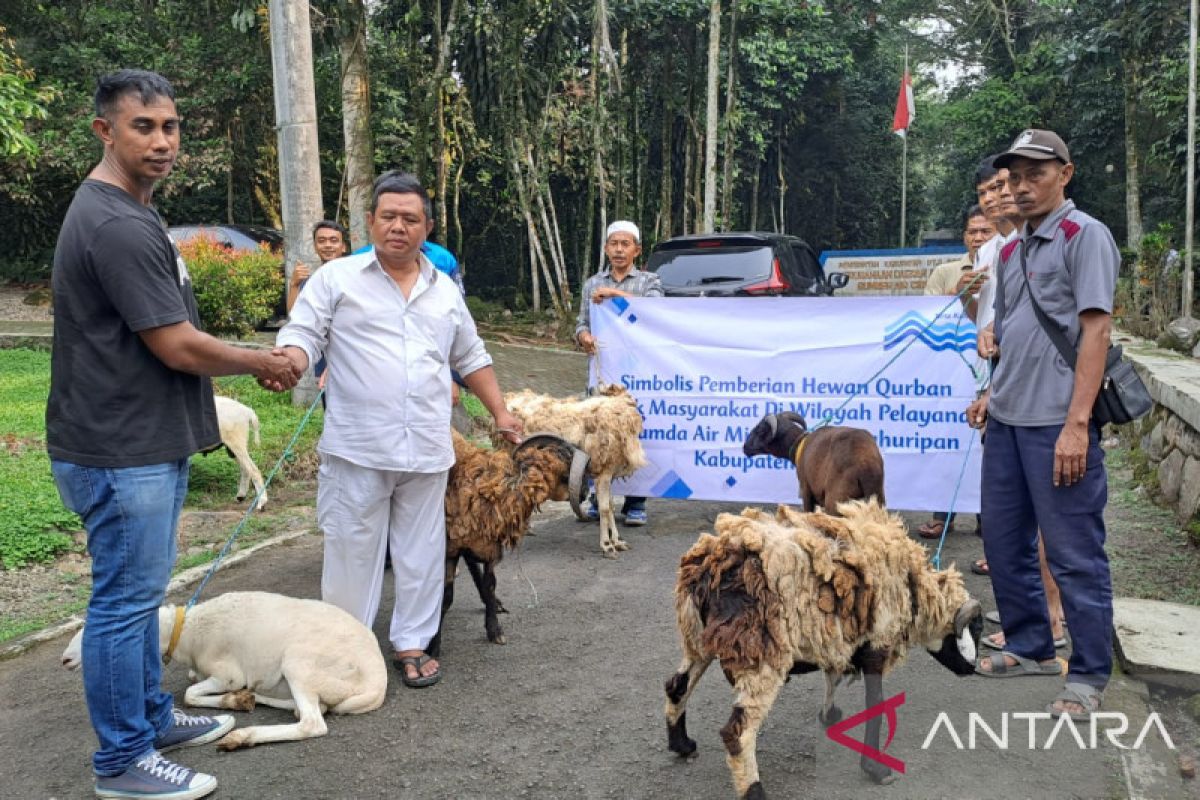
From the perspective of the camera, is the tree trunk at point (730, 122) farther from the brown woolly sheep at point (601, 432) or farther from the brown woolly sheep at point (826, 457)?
the brown woolly sheep at point (826, 457)

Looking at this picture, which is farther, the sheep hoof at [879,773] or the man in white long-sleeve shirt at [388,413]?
the man in white long-sleeve shirt at [388,413]

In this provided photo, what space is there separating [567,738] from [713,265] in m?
6.96

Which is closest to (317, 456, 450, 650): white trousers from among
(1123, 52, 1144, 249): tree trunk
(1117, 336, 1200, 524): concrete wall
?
(1117, 336, 1200, 524): concrete wall

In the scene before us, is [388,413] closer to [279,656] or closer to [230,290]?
[279,656]

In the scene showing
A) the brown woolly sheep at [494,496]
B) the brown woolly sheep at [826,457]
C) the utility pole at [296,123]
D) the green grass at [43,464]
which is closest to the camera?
the brown woolly sheep at [494,496]

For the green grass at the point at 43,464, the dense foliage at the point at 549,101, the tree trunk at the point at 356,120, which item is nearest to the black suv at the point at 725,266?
the tree trunk at the point at 356,120

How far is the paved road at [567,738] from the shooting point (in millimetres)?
3168

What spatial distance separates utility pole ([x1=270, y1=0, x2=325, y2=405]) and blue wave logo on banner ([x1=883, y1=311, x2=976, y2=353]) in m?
5.89

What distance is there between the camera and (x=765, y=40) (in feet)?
84.9

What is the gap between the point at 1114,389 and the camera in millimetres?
3551

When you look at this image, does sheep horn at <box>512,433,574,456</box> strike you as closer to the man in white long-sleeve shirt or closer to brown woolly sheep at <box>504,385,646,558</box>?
the man in white long-sleeve shirt

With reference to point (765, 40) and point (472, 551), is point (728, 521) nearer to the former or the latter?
point (472, 551)

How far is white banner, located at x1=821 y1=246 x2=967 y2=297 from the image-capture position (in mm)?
16891

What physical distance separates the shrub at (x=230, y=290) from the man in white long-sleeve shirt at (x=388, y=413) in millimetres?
8604
